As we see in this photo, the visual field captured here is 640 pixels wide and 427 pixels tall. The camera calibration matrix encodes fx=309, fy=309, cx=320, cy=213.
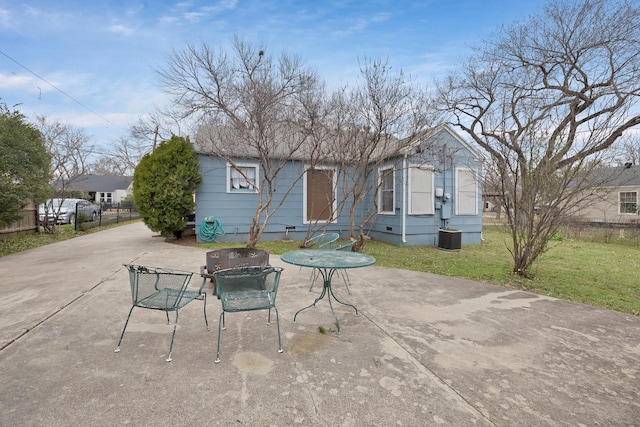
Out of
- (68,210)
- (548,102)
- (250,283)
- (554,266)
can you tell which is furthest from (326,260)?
(68,210)

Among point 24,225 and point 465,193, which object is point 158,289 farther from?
point 24,225

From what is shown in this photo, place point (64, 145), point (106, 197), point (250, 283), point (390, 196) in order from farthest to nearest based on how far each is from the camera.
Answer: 1. point (106, 197)
2. point (64, 145)
3. point (390, 196)
4. point (250, 283)

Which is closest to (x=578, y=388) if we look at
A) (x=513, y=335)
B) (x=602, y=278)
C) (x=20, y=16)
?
(x=513, y=335)

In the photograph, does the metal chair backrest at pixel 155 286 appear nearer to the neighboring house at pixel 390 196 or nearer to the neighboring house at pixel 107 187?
the neighboring house at pixel 390 196

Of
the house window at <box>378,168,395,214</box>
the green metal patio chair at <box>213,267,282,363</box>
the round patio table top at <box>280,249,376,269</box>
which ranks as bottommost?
the green metal patio chair at <box>213,267,282,363</box>

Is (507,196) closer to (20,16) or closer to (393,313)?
(393,313)

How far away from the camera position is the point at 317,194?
10.1m

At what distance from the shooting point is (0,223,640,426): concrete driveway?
6.17ft

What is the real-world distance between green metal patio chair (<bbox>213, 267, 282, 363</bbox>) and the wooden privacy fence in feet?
33.2

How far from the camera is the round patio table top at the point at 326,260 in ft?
10.6

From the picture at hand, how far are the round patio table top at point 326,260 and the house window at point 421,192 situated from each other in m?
5.75

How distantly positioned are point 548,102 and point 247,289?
9435mm

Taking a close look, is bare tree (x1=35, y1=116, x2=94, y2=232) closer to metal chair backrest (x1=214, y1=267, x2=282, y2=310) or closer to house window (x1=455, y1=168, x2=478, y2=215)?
metal chair backrest (x1=214, y1=267, x2=282, y2=310)

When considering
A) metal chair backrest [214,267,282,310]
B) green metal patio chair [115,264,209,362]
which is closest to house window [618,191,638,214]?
metal chair backrest [214,267,282,310]
